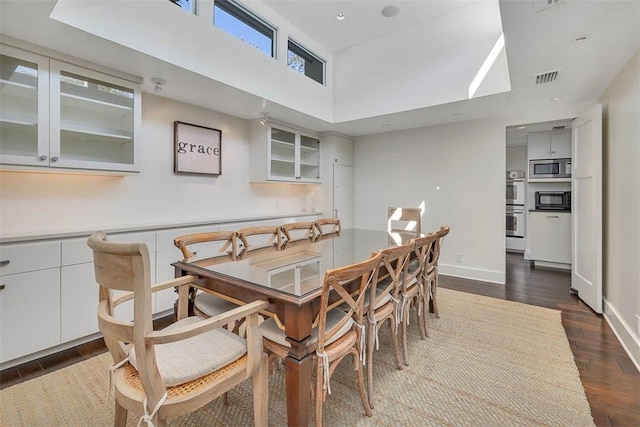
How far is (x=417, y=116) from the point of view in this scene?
3.94 m

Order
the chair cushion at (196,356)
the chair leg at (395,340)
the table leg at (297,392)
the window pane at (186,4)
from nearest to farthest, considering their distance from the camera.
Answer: the chair cushion at (196,356) < the table leg at (297,392) < the chair leg at (395,340) < the window pane at (186,4)

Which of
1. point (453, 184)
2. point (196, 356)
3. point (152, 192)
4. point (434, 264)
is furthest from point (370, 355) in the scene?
point (453, 184)

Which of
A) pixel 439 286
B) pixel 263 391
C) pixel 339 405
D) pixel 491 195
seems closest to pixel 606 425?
pixel 339 405

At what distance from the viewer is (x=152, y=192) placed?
3172 mm

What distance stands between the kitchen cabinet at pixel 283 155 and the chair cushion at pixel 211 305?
7.91 feet

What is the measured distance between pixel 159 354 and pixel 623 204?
3.63 metres

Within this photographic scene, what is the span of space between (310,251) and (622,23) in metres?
2.58

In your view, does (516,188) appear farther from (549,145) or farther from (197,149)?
(197,149)

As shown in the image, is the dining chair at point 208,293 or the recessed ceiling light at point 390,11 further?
the recessed ceiling light at point 390,11

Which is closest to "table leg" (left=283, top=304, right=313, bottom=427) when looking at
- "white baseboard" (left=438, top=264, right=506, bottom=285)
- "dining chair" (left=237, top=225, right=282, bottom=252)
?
"dining chair" (left=237, top=225, right=282, bottom=252)

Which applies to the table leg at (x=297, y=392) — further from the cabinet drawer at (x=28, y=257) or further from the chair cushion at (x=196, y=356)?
the cabinet drawer at (x=28, y=257)

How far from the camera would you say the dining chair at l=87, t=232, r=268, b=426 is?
0.97 meters

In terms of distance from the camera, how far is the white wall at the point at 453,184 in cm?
410

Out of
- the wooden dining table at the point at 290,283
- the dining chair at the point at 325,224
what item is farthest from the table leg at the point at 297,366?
the dining chair at the point at 325,224
